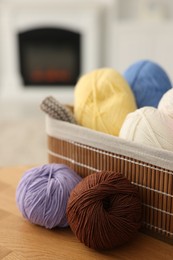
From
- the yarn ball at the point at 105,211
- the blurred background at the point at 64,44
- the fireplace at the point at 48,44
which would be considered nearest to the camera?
the yarn ball at the point at 105,211

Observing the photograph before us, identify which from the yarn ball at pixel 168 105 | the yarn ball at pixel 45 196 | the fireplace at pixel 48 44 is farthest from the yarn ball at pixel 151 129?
the fireplace at pixel 48 44

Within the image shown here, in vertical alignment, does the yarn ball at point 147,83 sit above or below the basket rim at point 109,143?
above

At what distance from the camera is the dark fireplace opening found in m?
2.98

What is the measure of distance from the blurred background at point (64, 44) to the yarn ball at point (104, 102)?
5.95 feet

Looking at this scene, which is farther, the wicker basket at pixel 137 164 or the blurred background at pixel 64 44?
the blurred background at pixel 64 44

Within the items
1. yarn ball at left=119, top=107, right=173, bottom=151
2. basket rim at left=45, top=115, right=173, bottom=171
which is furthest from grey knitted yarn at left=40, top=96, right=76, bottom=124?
yarn ball at left=119, top=107, right=173, bottom=151

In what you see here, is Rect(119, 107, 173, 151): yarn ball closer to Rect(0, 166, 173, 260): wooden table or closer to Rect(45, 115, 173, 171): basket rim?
Rect(45, 115, 173, 171): basket rim

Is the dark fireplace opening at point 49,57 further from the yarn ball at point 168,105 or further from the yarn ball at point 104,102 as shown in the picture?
the yarn ball at point 168,105

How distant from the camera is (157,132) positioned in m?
0.55

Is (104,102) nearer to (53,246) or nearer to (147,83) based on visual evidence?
(147,83)

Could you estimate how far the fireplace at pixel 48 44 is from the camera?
9.35ft

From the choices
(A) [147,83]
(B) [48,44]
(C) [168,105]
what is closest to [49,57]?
(B) [48,44]

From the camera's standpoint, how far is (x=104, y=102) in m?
0.68

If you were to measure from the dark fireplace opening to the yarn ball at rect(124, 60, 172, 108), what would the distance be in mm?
2274
